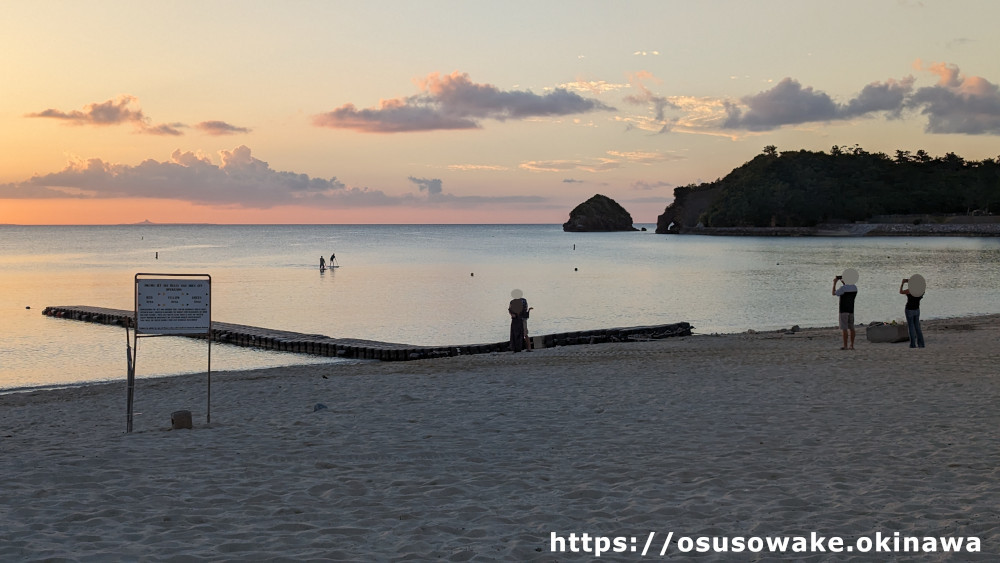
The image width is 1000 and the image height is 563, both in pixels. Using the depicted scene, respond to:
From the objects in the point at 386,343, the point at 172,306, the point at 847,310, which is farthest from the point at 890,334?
the point at 172,306

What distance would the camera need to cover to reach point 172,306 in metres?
11.2

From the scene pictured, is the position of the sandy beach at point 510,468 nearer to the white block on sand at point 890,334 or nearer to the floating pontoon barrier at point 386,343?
the white block on sand at point 890,334

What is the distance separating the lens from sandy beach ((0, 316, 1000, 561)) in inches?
258

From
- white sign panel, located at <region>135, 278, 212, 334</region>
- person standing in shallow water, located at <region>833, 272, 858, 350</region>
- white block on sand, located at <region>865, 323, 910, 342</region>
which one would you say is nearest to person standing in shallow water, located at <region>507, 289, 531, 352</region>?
person standing in shallow water, located at <region>833, 272, 858, 350</region>

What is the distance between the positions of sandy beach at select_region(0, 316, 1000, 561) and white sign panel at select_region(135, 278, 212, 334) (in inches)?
56.6

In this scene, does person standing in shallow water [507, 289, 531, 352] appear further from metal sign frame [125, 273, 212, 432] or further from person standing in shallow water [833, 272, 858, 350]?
metal sign frame [125, 273, 212, 432]

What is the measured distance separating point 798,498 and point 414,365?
1398 cm

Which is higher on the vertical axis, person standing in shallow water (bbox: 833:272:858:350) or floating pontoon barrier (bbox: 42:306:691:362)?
person standing in shallow water (bbox: 833:272:858:350)

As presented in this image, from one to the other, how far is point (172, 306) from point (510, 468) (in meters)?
5.41

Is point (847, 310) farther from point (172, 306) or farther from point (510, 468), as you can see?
point (172, 306)

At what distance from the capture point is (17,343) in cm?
3123

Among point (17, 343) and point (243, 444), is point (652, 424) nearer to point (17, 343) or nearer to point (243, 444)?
point (243, 444)

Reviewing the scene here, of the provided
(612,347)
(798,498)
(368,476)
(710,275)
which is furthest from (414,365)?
(710,275)

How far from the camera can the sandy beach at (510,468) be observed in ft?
21.5
